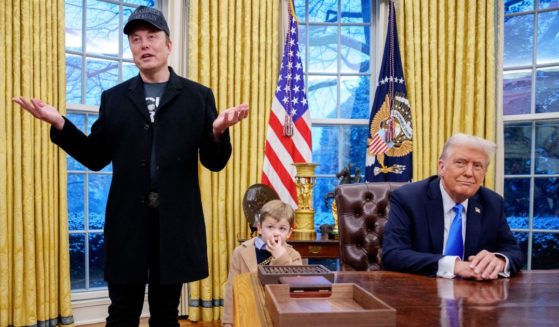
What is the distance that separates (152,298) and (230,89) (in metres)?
2.35

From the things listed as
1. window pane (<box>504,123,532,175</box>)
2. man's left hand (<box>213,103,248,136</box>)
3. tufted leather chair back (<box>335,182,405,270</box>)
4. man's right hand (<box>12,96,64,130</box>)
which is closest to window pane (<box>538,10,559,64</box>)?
window pane (<box>504,123,532,175</box>)

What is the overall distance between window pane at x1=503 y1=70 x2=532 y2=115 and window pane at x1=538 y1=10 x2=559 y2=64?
174 mm

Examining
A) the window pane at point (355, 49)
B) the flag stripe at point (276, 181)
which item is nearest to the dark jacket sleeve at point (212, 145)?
the flag stripe at point (276, 181)

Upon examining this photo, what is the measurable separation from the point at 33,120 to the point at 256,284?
8.35ft

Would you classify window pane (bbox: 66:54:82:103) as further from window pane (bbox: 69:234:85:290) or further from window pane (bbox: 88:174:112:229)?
window pane (bbox: 69:234:85:290)

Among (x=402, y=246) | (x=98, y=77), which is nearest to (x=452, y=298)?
(x=402, y=246)

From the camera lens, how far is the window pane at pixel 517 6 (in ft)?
13.5

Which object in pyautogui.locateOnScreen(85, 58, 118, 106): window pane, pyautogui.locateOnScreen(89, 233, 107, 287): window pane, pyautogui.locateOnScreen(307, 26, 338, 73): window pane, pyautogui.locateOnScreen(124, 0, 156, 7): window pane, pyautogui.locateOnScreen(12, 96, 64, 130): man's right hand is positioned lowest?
pyautogui.locateOnScreen(89, 233, 107, 287): window pane

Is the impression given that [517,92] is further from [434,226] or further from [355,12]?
[434,226]

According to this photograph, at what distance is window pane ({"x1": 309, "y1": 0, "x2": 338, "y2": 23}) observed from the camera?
171 inches

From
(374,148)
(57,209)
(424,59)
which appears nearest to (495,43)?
(424,59)

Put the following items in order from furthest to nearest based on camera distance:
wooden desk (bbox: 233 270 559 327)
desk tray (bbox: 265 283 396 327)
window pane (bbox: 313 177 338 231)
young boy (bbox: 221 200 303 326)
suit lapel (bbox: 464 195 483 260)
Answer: window pane (bbox: 313 177 338 231)
young boy (bbox: 221 200 303 326)
suit lapel (bbox: 464 195 483 260)
wooden desk (bbox: 233 270 559 327)
desk tray (bbox: 265 283 396 327)

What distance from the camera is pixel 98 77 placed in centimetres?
379

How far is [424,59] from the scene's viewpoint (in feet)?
13.1
